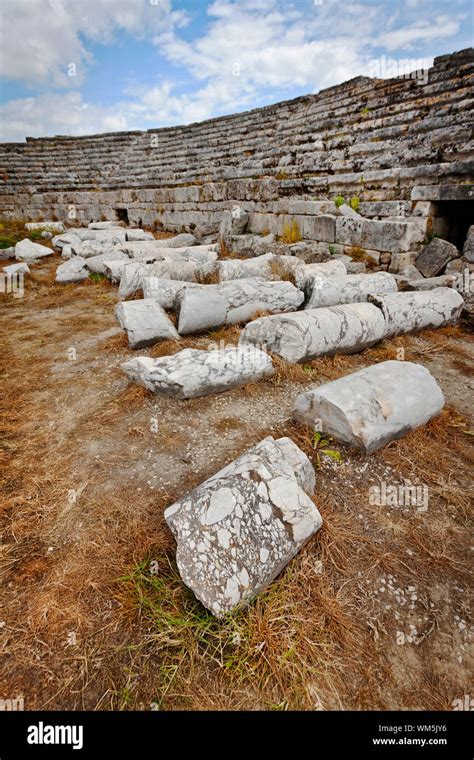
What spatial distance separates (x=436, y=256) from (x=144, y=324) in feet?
15.9

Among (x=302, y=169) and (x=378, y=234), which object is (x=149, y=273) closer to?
(x=378, y=234)

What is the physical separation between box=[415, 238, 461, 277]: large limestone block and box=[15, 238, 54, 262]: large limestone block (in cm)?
929

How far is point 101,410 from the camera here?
3.31 metres

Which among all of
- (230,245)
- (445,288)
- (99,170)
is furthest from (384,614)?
(99,170)

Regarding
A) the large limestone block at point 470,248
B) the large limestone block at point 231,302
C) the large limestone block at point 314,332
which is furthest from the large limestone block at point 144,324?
the large limestone block at point 470,248

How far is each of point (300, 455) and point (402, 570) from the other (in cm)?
80

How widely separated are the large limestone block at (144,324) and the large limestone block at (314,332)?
1009mm

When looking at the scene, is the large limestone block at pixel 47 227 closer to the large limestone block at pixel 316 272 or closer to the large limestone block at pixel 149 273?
the large limestone block at pixel 149 273

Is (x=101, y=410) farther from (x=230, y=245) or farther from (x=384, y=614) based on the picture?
(x=230, y=245)

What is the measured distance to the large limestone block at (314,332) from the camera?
12.5ft

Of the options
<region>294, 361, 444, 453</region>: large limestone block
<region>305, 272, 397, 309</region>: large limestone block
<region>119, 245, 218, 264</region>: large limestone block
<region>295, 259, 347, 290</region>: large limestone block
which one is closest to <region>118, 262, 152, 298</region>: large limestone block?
<region>119, 245, 218, 264</region>: large limestone block

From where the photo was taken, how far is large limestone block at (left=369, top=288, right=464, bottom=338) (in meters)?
4.50

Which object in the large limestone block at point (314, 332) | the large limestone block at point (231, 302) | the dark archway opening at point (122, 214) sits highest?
the dark archway opening at point (122, 214)

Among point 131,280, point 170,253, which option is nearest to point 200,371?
point 131,280
